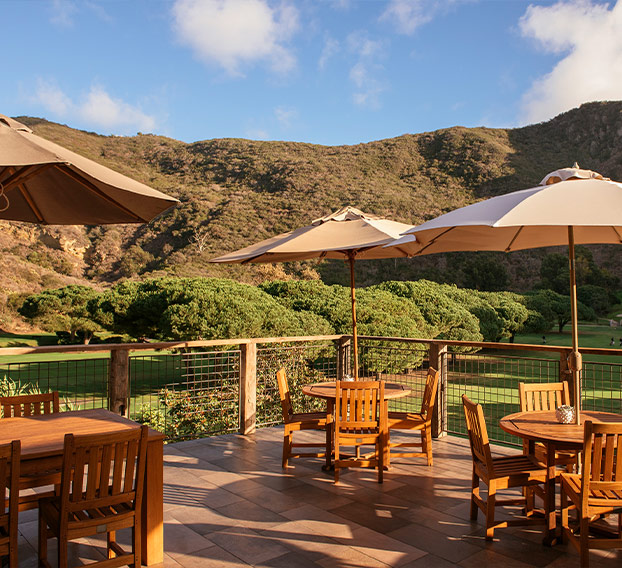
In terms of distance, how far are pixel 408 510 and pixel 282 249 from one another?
8.04 feet

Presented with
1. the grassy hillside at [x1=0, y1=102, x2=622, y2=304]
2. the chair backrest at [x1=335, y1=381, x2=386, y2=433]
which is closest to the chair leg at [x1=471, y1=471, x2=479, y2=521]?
the chair backrest at [x1=335, y1=381, x2=386, y2=433]

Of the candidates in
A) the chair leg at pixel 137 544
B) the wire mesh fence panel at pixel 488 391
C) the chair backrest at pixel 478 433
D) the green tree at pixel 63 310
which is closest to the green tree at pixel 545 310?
the wire mesh fence panel at pixel 488 391

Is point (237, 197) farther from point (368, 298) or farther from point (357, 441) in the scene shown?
point (357, 441)

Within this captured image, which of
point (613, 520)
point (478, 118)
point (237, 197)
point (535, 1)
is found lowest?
point (613, 520)

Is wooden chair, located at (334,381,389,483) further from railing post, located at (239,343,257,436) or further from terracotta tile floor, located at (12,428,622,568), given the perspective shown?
railing post, located at (239,343,257,436)

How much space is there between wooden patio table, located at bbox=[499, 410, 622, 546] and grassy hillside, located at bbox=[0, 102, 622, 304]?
2154cm

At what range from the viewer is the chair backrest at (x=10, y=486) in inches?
97.8

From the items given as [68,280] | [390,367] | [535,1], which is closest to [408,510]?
[390,367]

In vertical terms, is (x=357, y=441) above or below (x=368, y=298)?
below

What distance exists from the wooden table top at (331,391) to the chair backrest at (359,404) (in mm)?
161

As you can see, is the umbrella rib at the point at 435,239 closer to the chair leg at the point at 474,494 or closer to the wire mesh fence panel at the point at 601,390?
the wire mesh fence panel at the point at 601,390

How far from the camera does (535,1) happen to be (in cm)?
3816

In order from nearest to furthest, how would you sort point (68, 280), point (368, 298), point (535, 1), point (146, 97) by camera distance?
point (368, 298) → point (68, 280) → point (146, 97) → point (535, 1)

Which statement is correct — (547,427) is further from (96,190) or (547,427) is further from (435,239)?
(96,190)
